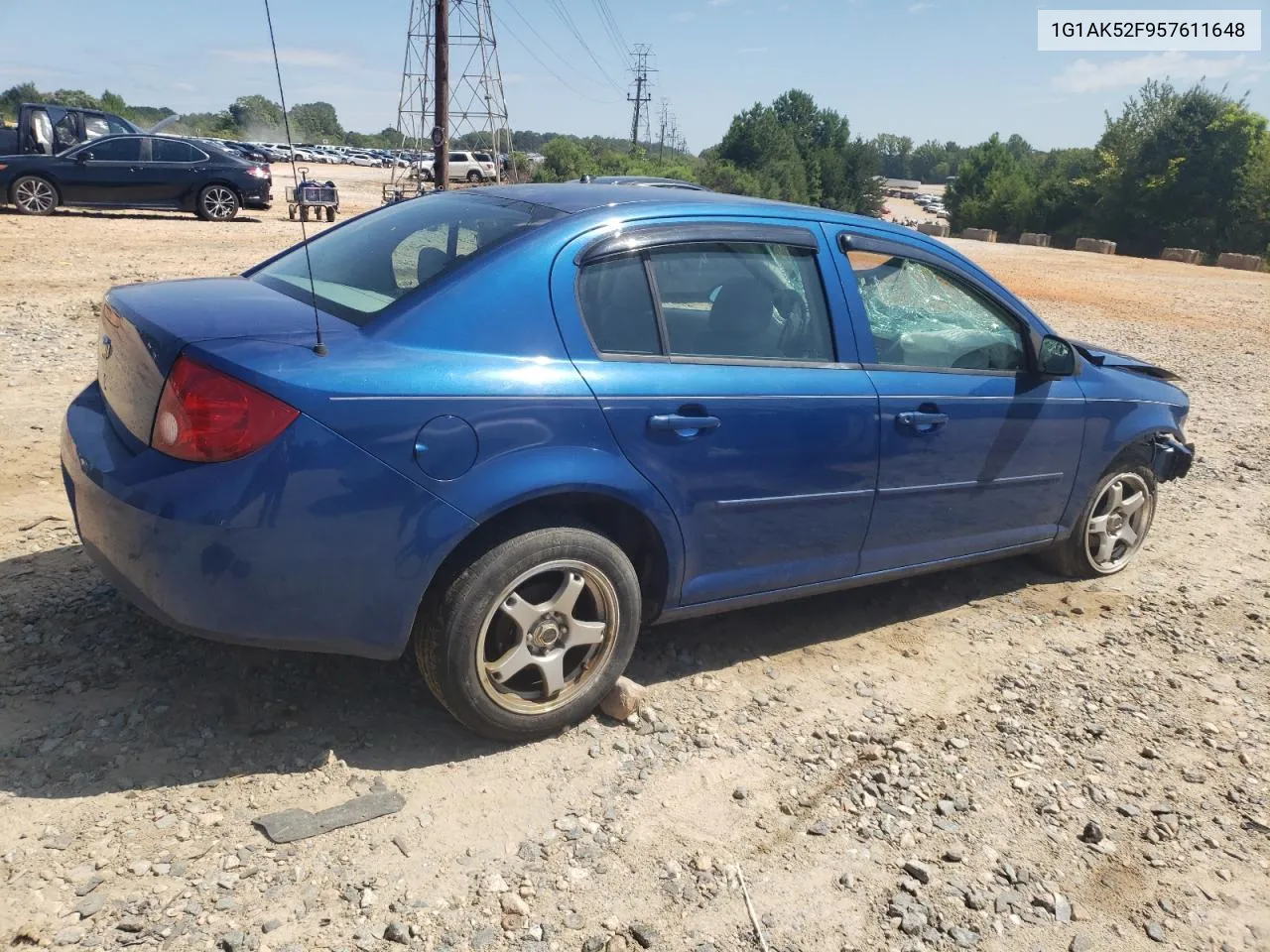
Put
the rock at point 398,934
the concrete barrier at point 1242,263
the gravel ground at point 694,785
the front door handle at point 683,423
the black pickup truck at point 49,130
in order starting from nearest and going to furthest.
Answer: the rock at point 398,934 < the gravel ground at point 694,785 < the front door handle at point 683,423 < the black pickup truck at point 49,130 < the concrete barrier at point 1242,263

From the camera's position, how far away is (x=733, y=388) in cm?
349

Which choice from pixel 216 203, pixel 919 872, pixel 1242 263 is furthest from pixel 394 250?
pixel 1242 263

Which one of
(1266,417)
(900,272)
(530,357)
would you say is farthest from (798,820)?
(1266,417)

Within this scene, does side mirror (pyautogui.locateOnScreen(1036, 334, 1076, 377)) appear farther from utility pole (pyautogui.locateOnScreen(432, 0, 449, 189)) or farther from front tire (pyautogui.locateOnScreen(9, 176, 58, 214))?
utility pole (pyautogui.locateOnScreen(432, 0, 449, 189))

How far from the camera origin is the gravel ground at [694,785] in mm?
2635

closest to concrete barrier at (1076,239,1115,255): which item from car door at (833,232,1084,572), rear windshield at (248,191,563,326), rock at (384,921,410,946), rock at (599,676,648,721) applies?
car door at (833,232,1084,572)

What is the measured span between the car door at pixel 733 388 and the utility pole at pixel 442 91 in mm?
24504

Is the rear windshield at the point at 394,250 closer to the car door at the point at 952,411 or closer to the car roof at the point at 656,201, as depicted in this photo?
the car roof at the point at 656,201

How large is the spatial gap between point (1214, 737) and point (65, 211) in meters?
22.0

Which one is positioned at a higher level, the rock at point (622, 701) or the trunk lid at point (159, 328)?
the trunk lid at point (159, 328)

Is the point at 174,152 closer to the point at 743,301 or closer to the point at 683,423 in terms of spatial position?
the point at 743,301

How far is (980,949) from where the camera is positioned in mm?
2672

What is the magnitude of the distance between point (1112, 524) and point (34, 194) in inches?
747

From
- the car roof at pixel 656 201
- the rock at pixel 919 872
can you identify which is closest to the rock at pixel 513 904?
the rock at pixel 919 872
